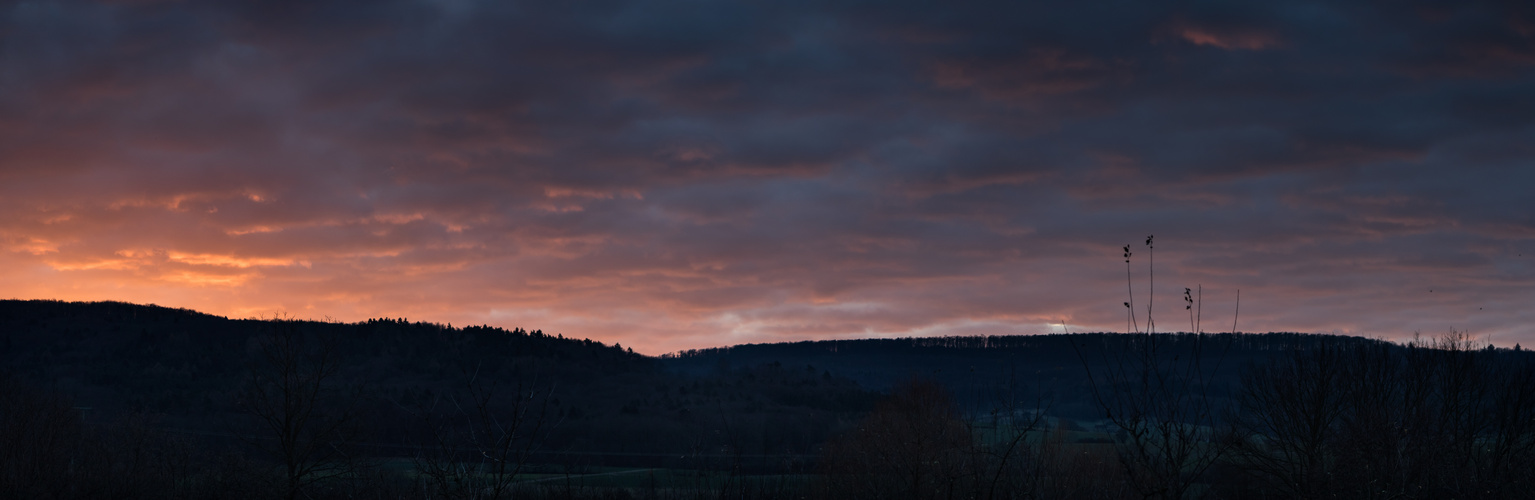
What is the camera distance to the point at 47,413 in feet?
202

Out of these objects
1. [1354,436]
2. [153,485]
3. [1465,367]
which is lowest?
[153,485]

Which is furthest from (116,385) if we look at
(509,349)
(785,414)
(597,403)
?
(785,414)

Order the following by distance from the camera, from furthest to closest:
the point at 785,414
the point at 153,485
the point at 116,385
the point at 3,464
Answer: the point at 116,385 → the point at 785,414 → the point at 153,485 → the point at 3,464

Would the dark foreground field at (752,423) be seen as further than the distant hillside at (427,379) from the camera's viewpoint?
No

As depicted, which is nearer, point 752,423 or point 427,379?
point 752,423

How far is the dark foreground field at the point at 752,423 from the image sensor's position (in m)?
10.9

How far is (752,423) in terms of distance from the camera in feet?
497

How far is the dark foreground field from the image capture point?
35.7 ft

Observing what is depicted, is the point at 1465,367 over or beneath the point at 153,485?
over

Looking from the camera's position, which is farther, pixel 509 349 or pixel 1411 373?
pixel 509 349

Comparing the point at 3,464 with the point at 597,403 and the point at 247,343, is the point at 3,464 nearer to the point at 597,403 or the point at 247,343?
the point at 597,403

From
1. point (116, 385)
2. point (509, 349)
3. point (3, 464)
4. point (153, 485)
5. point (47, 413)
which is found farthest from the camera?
point (509, 349)

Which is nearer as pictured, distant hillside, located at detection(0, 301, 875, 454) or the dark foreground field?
the dark foreground field

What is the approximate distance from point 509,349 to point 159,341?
69.9 meters
